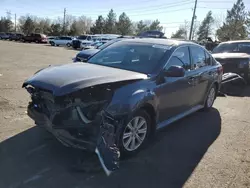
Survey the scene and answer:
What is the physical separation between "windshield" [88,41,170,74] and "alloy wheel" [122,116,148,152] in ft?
2.75

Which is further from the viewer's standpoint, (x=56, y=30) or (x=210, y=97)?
(x=56, y=30)

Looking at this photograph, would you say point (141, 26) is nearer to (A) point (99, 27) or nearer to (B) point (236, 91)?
(A) point (99, 27)

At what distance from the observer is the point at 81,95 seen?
136 inches

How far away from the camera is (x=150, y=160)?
13.1ft

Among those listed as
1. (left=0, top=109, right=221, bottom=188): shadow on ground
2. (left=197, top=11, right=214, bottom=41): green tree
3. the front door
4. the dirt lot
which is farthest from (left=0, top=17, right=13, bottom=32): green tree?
the front door

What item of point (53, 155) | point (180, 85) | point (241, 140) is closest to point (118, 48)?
point (180, 85)

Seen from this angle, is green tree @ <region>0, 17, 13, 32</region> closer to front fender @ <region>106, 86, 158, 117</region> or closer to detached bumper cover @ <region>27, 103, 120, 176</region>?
front fender @ <region>106, 86, 158, 117</region>

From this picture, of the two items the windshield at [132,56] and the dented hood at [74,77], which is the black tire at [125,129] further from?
the windshield at [132,56]

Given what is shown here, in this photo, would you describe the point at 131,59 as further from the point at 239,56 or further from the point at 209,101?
the point at 239,56

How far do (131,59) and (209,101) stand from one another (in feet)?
9.56

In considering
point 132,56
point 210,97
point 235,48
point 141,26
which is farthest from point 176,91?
point 141,26

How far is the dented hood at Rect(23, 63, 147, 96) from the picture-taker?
3.43m

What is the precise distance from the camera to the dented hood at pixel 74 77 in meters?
3.43

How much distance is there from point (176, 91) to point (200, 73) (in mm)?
1225
